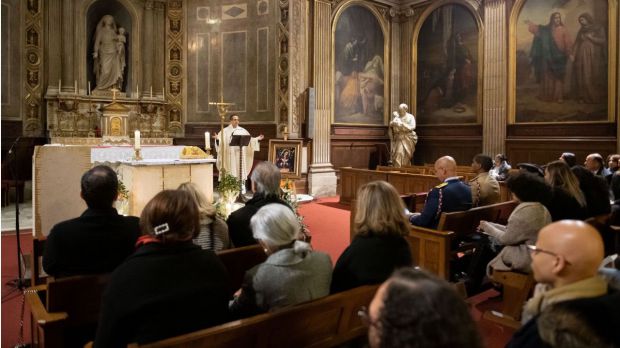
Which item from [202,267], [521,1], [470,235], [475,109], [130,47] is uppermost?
[521,1]

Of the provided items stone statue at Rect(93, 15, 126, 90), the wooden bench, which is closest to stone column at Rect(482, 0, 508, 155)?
the wooden bench

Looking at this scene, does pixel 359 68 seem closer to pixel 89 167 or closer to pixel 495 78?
pixel 495 78

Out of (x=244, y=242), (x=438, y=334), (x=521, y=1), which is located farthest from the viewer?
(x=521, y=1)

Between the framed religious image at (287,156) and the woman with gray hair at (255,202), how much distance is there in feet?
21.7

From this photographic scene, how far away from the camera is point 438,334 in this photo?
112 cm

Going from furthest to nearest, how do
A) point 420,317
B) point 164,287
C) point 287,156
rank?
point 287,156, point 164,287, point 420,317

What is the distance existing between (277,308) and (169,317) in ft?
1.73

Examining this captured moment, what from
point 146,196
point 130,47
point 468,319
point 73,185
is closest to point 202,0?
point 130,47

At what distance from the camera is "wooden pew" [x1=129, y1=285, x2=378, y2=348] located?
1.94 meters

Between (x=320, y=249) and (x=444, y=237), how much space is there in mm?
2288

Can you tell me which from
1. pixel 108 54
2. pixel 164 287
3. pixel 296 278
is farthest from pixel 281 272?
pixel 108 54

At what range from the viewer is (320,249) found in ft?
21.5

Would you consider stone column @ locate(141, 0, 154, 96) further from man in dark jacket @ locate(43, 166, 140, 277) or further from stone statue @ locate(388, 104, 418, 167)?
man in dark jacket @ locate(43, 166, 140, 277)

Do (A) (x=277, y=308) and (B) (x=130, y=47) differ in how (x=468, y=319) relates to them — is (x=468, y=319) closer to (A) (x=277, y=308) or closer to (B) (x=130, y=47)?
(A) (x=277, y=308)
